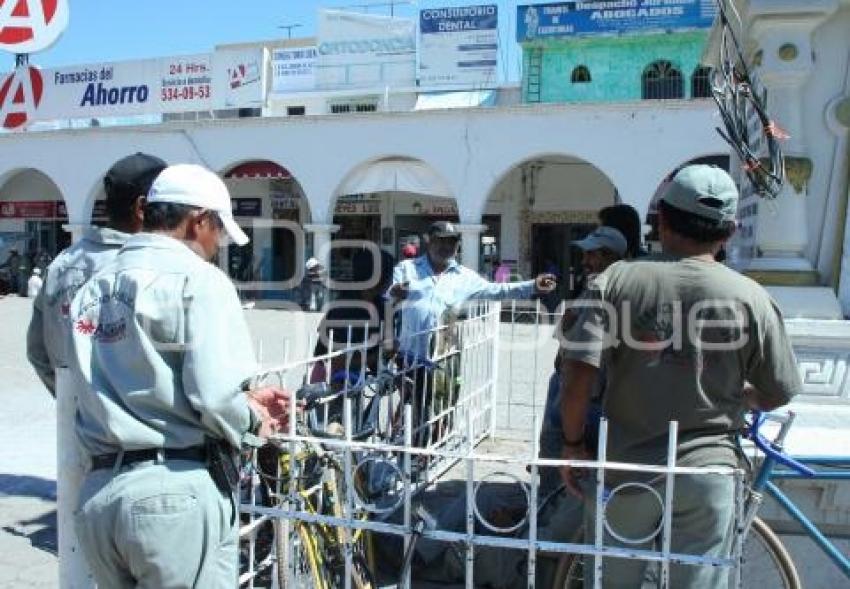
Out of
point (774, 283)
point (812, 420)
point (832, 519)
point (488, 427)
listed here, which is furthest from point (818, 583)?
point (488, 427)

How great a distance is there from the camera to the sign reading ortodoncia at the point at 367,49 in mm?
21406

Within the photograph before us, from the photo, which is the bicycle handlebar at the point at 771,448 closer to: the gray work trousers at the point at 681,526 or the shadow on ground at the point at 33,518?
the gray work trousers at the point at 681,526

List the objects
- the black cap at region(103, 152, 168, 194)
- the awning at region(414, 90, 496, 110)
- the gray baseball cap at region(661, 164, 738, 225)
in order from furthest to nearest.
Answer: the awning at region(414, 90, 496, 110), the black cap at region(103, 152, 168, 194), the gray baseball cap at region(661, 164, 738, 225)

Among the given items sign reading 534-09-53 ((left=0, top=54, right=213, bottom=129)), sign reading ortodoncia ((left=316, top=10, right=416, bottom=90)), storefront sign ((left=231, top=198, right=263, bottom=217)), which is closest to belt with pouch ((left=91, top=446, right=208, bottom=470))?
sign reading ortodoncia ((left=316, top=10, right=416, bottom=90))

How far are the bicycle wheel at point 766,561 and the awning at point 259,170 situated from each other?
19.4m

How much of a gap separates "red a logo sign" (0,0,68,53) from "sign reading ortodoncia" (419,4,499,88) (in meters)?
17.9

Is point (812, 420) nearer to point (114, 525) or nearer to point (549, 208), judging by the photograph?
point (114, 525)

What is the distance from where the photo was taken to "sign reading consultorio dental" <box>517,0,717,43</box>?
1966 centimetres

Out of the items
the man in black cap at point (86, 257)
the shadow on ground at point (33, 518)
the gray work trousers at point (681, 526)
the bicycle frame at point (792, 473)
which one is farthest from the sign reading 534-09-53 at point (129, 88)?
the gray work trousers at point (681, 526)

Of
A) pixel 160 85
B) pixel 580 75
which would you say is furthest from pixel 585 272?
pixel 160 85

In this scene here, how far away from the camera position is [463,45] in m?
20.8

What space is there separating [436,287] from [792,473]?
2.97 metres

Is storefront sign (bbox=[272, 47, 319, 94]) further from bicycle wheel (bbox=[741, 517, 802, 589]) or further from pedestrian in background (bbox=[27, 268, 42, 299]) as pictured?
bicycle wheel (bbox=[741, 517, 802, 589])

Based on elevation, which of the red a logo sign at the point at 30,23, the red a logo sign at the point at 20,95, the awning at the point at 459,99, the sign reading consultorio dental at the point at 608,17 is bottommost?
the red a logo sign at the point at 20,95
